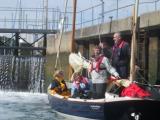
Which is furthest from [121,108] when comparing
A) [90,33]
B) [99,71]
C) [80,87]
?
[90,33]

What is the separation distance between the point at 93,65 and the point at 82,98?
4.31 feet

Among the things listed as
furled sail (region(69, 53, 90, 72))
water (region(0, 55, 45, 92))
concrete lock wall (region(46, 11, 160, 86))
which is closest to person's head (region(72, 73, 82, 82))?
furled sail (region(69, 53, 90, 72))

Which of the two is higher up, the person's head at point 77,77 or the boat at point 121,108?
the person's head at point 77,77

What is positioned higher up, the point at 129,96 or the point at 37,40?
the point at 37,40

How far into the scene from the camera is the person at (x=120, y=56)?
52.5 ft

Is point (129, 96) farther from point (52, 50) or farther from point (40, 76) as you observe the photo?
point (40, 76)

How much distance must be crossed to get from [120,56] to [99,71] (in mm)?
688

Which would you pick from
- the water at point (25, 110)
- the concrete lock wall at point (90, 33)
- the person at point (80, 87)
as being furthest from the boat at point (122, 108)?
the concrete lock wall at point (90, 33)

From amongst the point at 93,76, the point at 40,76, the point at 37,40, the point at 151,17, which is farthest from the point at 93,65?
the point at 37,40

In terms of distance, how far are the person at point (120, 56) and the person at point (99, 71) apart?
36 centimetres

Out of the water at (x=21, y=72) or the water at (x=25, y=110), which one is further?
the water at (x=21, y=72)

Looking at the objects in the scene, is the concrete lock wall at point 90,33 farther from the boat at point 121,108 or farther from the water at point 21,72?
the boat at point 121,108

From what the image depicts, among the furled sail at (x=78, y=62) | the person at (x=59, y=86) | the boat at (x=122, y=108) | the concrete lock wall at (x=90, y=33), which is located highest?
the concrete lock wall at (x=90, y=33)

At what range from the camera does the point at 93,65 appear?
1619 cm
